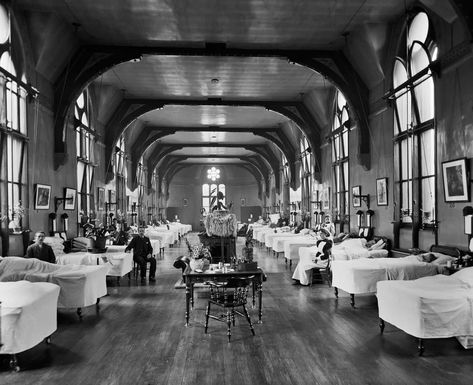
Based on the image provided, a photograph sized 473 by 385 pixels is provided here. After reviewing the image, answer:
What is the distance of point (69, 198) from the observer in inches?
451

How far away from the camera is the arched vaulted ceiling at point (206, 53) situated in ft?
29.2

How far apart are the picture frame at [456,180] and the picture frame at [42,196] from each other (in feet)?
26.0

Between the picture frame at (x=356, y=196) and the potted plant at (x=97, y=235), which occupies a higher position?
the picture frame at (x=356, y=196)

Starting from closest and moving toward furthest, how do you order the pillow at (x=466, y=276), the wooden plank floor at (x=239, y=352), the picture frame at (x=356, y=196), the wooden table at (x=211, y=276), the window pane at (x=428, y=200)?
the wooden plank floor at (x=239, y=352)
the pillow at (x=466, y=276)
the wooden table at (x=211, y=276)
the window pane at (x=428, y=200)
the picture frame at (x=356, y=196)

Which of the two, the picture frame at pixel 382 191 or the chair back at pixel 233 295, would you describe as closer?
the chair back at pixel 233 295

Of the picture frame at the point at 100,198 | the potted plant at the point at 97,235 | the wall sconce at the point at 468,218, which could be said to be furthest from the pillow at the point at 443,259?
the picture frame at the point at 100,198

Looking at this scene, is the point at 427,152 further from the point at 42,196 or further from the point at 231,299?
the point at 42,196

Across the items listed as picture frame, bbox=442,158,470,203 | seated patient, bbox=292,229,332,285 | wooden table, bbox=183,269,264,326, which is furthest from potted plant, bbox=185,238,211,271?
picture frame, bbox=442,158,470,203

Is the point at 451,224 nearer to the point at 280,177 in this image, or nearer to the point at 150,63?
the point at 150,63

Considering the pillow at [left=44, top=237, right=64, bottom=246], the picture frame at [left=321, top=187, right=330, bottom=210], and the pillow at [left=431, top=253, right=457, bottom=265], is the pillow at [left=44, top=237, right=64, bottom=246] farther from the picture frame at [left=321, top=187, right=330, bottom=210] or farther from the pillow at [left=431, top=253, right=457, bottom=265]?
the picture frame at [left=321, top=187, right=330, bottom=210]

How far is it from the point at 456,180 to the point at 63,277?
630cm

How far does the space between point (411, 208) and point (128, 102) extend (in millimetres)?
10551

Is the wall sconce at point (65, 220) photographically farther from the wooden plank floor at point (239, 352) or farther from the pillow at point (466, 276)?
the pillow at point (466, 276)

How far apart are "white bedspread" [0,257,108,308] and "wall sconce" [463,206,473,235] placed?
5.74 meters
